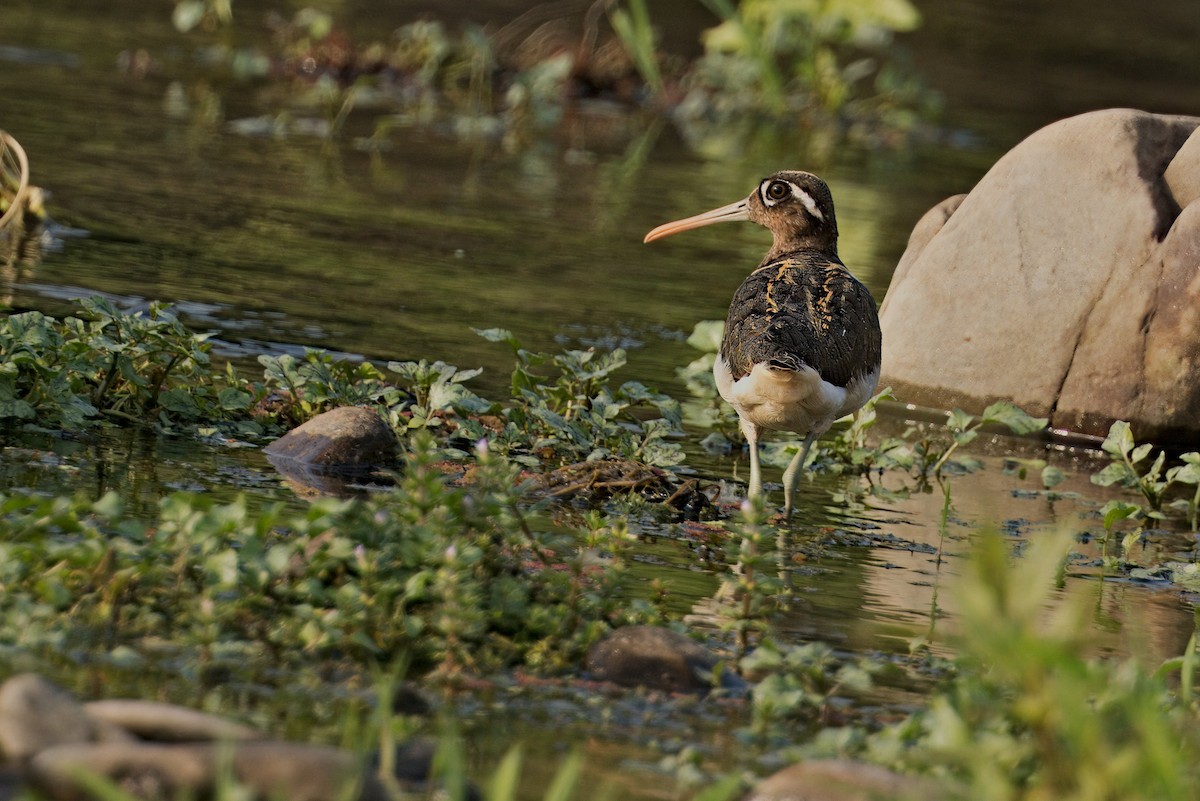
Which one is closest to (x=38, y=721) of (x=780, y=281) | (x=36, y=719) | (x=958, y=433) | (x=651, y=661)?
(x=36, y=719)

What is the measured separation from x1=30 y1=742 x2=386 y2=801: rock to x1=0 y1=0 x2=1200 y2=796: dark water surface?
0.85m

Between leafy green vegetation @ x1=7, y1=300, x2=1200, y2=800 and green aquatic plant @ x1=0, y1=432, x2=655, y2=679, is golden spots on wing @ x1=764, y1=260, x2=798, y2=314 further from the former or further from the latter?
green aquatic plant @ x1=0, y1=432, x2=655, y2=679

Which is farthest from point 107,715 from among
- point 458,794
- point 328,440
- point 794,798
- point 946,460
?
point 946,460

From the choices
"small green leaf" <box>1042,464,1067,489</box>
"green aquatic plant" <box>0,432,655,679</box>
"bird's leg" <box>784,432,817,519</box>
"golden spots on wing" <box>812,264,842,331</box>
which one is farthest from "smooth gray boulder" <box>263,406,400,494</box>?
"small green leaf" <box>1042,464,1067,489</box>

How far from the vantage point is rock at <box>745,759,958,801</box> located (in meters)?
4.14

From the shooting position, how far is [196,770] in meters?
3.90

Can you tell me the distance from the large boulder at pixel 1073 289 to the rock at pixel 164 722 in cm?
657

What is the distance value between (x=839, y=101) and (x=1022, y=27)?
8.40m

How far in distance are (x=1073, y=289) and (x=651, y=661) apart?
5.49 m

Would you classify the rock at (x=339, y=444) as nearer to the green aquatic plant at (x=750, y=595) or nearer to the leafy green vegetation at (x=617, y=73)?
the green aquatic plant at (x=750, y=595)

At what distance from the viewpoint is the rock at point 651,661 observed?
5129mm

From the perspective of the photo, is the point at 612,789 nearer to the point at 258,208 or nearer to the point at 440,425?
A: the point at 440,425

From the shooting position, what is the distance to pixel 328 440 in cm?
745

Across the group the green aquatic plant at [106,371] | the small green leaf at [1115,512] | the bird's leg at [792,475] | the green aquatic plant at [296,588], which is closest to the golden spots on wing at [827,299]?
the bird's leg at [792,475]
